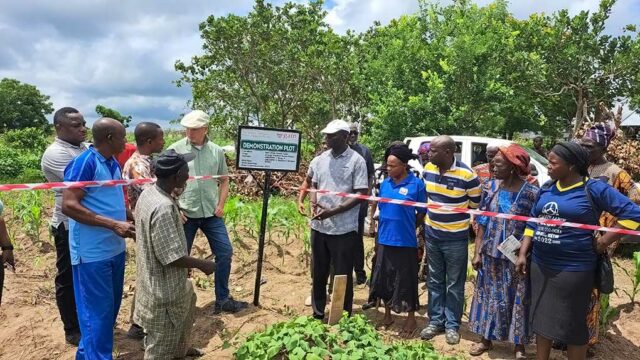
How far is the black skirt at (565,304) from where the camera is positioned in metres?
3.27

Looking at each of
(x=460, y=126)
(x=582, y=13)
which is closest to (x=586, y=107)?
(x=582, y=13)

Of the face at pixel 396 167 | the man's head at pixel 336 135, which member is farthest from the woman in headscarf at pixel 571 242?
the man's head at pixel 336 135

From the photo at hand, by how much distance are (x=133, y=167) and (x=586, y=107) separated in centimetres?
1818

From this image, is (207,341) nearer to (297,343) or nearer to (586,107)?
(297,343)

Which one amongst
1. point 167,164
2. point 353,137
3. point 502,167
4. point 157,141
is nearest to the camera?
point 167,164

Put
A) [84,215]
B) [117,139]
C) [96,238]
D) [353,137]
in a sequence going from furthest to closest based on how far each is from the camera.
Result: [353,137] < [117,139] < [96,238] < [84,215]

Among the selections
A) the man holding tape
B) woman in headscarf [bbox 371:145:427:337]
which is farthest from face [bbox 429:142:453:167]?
the man holding tape

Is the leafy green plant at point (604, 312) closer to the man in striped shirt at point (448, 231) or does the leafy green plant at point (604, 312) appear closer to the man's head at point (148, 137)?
the man in striped shirt at point (448, 231)

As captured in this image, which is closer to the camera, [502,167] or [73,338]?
[502,167]

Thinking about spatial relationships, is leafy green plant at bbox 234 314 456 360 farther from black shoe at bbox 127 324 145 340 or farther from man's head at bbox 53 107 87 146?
man's head at bbox 53 107 87 146

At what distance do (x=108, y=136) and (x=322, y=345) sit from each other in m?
2.12

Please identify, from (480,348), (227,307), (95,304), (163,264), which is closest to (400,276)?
(480,348)

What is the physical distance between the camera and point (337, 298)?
13.3 ft

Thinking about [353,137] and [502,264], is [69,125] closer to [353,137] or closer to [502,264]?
[353,137]
